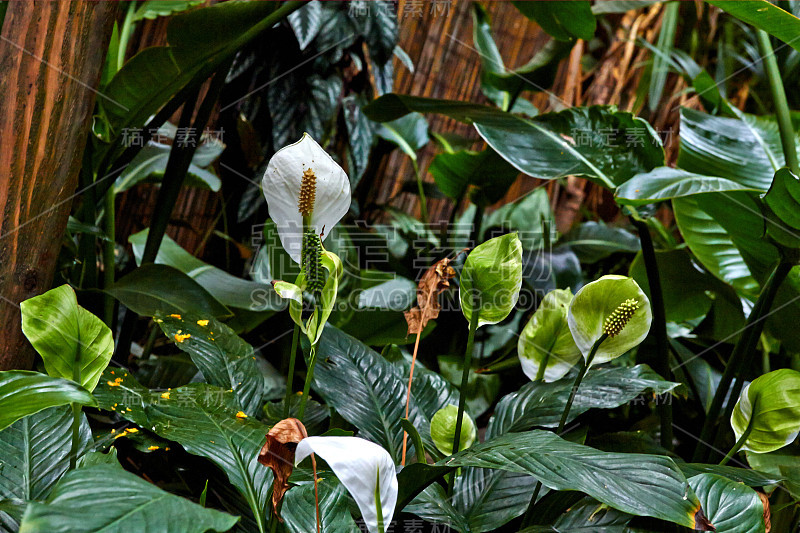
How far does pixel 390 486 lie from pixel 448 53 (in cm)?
154

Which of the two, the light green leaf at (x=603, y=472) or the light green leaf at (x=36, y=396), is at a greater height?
the light green leaf at (x=603, y=472)

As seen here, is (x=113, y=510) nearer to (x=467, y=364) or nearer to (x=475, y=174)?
(x=467, y=364)

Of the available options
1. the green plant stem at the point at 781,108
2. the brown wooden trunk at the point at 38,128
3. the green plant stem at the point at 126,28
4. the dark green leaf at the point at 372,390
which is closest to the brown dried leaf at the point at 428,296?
the dark green leaf at the point at 372,390

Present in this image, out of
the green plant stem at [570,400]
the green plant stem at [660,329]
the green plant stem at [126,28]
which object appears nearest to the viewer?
the green plant stem at [570,400]

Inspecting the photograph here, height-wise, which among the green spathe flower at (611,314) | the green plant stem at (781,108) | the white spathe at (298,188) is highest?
the green plant stem at (781,108)

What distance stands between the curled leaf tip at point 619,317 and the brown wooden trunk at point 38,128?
583mm

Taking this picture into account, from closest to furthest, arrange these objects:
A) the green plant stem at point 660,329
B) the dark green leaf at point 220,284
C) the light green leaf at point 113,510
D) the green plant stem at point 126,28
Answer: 1. the light green leaf at point 113,510
2. the green plant stem at point 660,329
3. the dark green leaf at point 220,284
4. the green plant stem at point 126,28

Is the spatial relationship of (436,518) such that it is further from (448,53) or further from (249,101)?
(448,53)

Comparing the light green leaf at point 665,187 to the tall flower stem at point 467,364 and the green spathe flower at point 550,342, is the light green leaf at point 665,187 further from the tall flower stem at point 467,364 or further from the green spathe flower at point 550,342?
the tall flower stem at point 467,364

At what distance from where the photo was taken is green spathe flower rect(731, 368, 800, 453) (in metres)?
0.53

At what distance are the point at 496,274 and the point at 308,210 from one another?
17 centimetres

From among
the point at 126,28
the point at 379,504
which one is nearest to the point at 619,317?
the point at 379,504

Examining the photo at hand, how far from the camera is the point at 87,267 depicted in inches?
31.5

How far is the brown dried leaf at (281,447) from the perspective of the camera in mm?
374
